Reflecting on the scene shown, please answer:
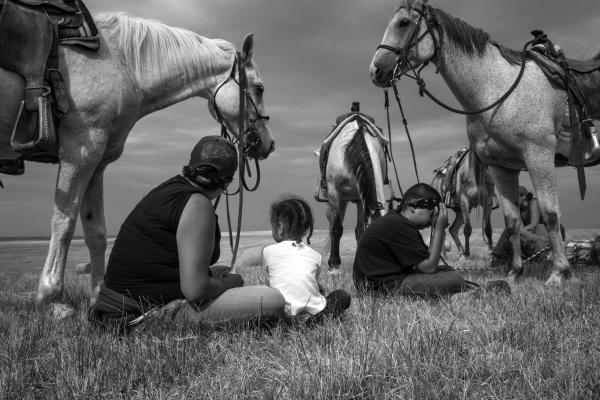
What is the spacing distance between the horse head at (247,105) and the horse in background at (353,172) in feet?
7.61

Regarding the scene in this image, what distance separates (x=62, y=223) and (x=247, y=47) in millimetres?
2872

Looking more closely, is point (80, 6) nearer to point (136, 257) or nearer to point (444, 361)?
point (136, 257)

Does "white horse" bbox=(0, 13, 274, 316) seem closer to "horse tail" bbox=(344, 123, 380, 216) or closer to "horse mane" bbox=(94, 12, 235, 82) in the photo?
"horse mane" bbox=(94, 12, 235, 82)

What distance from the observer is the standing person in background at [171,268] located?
2801mm

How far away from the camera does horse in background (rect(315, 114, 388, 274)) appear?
7590 millimetres

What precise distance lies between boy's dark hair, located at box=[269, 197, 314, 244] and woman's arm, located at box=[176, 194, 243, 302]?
71 cm

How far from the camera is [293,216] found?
332cm

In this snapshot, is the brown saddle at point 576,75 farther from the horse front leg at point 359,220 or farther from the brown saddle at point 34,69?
the brown saddle at point 34,69

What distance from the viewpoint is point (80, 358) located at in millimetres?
2236

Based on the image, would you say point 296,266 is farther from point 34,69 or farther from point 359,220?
point 359,220

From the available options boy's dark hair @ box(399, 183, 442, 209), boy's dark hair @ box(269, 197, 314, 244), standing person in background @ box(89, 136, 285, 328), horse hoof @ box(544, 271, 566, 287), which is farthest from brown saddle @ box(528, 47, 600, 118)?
standing person in background @ box(89, 136, 285, 328)

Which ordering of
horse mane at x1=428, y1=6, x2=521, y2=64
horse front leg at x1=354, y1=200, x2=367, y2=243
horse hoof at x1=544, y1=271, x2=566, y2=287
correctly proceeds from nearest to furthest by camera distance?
horse hoof at x1=544, y1=271, x2=566, y2=287 < horse mane at x1=428, y1=6, x2=521, y2=64 < horse front leg at x1=354, y1=200, x2=367, y2=243

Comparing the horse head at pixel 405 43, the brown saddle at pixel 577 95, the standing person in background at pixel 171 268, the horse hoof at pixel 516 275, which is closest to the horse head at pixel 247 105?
the horse head at pixel 405 43

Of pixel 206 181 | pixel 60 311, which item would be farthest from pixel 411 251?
pixel 60 311
